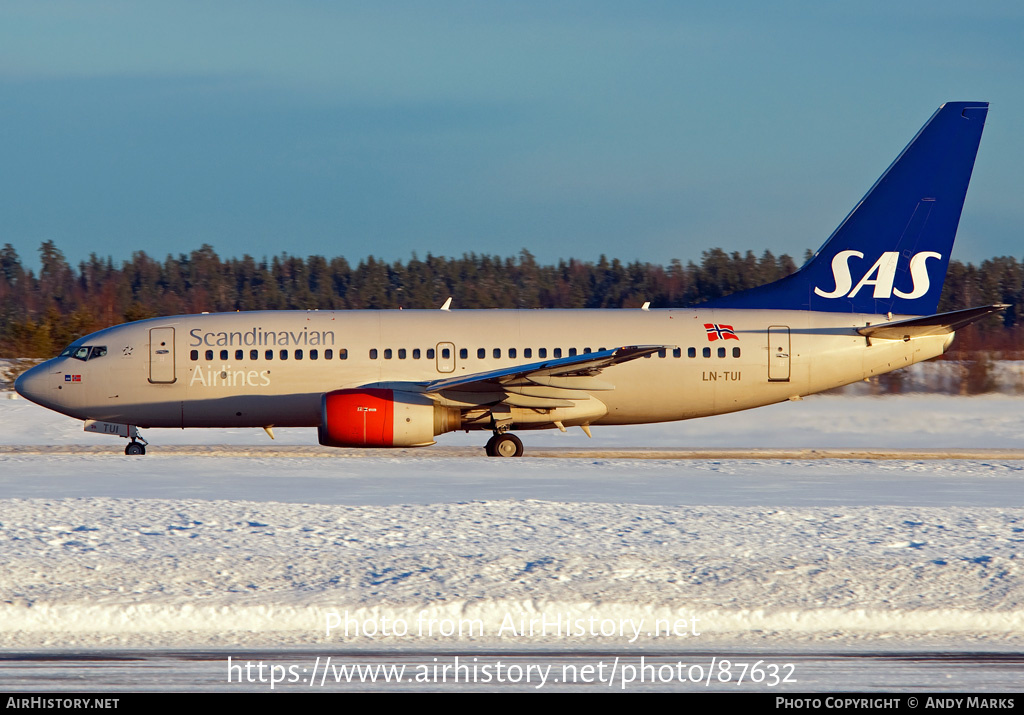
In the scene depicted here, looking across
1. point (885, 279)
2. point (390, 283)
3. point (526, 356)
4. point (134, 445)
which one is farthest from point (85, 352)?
point (390, 283)

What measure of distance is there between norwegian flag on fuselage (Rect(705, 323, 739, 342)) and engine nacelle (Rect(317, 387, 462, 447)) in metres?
5.77

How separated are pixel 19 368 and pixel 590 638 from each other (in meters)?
34.2

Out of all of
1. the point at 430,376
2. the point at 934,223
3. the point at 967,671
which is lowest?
the point at 967,671

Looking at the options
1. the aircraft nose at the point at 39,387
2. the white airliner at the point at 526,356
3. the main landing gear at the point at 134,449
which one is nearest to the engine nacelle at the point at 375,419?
the white airliner at the point at 526,356

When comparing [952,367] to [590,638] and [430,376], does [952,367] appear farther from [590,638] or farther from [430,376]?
[590,638]

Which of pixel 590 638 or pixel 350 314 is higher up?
pixel 350 314

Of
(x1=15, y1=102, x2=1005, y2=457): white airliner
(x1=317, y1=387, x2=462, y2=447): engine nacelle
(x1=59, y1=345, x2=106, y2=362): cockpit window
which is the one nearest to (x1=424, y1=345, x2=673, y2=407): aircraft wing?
(x1=15, y1=102, x2=1005, y2=457): white airliner

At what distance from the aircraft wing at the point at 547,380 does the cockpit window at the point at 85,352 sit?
670 centimetres

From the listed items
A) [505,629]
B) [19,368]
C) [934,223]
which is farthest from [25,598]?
[19,368]

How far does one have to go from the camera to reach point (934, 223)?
22.6 metres

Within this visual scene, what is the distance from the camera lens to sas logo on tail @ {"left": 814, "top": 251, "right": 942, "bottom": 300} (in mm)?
22453

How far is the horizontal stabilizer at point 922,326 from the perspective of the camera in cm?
2059

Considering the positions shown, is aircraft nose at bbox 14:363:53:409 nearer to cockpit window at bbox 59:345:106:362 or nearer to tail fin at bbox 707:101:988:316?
cockpit window at bbox 59:345:106:362

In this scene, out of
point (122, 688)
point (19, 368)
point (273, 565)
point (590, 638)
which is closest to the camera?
point (122, 688)
